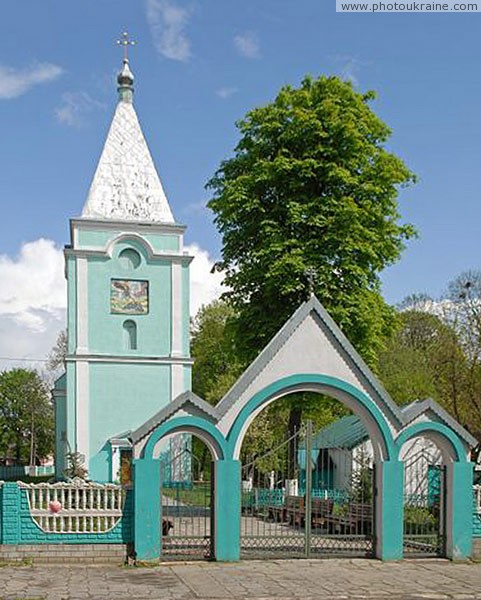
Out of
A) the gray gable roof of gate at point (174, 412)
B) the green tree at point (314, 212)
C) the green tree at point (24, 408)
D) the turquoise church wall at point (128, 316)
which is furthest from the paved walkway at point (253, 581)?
the green tree at point (24, 408)

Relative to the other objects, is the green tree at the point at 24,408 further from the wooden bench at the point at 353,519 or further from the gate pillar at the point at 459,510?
the gate pillar at the point at 459,510

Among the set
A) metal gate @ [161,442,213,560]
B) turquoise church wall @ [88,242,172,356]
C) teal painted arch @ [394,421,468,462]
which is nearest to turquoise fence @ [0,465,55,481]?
turquoise church wall @ [88,242,172,356]

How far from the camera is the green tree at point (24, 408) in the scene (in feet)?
236

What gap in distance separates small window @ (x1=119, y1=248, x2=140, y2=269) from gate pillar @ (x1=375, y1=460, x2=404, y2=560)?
2331 cm

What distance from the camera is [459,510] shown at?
50.8 feet

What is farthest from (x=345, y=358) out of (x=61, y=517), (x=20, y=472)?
(x=20, y=472)

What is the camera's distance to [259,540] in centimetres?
1563

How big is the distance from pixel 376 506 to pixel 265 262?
9040 millimetres

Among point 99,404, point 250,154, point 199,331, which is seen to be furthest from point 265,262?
point 199,331

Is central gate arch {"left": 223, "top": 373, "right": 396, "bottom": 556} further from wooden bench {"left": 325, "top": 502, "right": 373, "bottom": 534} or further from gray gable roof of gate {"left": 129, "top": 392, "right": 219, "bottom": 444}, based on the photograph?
gray gable roof of gate {"left": 129, "top": 392, "right": 219, "bottom": 444}

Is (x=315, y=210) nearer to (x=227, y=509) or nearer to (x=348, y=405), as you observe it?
(x=348, y=405)

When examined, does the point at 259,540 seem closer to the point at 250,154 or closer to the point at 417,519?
the point at 417,519

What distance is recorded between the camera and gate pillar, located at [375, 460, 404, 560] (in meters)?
15.2

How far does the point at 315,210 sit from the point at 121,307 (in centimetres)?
1631
